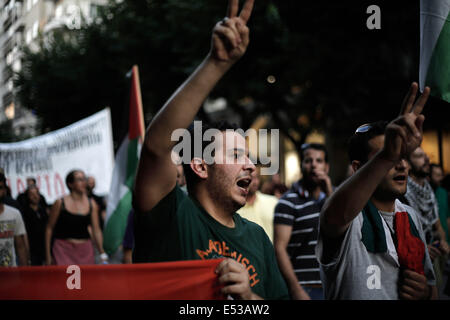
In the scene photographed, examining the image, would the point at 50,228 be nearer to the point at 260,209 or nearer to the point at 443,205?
the point at 260,209

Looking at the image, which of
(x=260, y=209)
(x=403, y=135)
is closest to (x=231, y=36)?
(x=403, y=135)

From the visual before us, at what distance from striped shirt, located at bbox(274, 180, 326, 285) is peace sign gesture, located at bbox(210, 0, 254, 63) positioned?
284cm

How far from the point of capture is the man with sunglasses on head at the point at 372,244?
2.00m

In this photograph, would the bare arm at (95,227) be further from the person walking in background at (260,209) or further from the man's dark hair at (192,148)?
the man's dark hair at (192,148)

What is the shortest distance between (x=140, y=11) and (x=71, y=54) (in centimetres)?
479

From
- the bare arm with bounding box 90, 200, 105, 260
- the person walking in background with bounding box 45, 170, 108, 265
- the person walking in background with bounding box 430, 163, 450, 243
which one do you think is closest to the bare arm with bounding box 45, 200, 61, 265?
the person walking in background with bounding box 45, 170, 108, 265

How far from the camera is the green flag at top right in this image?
2492mm

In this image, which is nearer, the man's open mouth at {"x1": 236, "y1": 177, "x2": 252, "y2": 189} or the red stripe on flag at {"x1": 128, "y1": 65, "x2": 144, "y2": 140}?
the man's open mouth at {"x1": 236, "y1": 177, "x2": 252, "y2": 189}

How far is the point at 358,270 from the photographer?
217 centimetres

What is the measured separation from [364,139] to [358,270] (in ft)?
1.97

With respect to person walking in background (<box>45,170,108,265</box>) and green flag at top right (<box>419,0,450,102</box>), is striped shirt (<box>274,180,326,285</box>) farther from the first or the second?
person walking in background (<box>45,170,108,265</box>)
